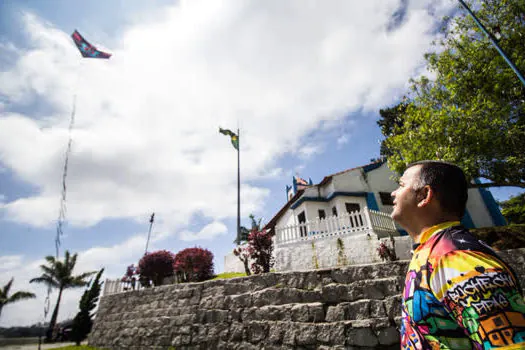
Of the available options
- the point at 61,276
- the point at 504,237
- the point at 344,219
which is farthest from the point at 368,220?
the point at 61,276

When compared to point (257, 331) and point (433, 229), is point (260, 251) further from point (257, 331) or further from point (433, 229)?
point (433, 229)

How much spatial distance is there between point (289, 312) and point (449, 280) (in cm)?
491

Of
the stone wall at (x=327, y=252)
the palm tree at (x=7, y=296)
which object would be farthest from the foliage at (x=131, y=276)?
the palm tree at (x=7, y=296)

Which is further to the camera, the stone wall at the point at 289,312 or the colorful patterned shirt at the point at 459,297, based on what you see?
the stone wall at the point at 289,312

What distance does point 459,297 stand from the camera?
100 cm

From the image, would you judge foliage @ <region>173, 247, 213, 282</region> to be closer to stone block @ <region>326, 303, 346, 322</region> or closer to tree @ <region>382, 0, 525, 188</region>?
stone block @ <region>326, 303, 346, 322</region>

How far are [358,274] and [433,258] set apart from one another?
457 centimetres

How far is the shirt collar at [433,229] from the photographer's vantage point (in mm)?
1297

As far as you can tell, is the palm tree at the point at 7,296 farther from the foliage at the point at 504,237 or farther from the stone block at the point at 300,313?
the foliage at the point at 504,237

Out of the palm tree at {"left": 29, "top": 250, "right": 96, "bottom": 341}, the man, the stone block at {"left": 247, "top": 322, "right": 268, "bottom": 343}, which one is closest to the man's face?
the man

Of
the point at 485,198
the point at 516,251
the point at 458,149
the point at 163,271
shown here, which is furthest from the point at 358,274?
the point at 485,198

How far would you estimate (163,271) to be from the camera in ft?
44.8

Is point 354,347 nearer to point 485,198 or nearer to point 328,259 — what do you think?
point 328,259

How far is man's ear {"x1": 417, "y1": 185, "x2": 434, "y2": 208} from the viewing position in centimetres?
144
